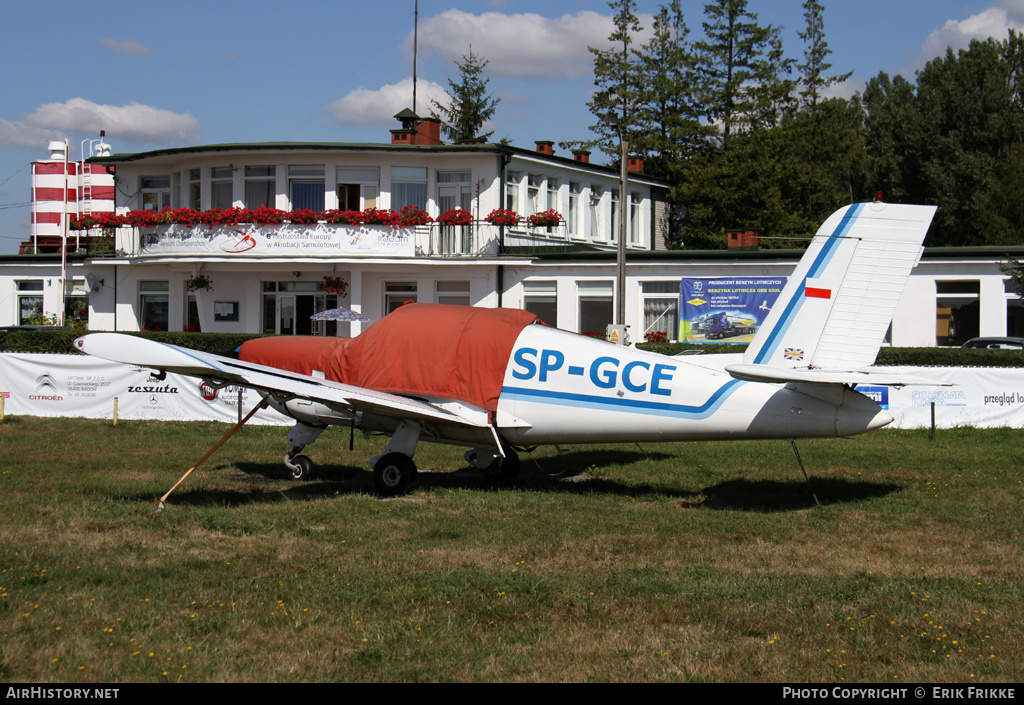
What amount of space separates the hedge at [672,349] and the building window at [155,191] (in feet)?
21.5

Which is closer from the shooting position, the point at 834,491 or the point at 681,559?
the point at 681,559

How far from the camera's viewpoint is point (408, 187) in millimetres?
29781

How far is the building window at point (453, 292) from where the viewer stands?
96.0 ft

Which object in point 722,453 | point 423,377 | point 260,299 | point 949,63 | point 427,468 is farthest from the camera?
point 949,63

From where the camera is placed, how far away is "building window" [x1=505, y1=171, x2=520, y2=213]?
30312 millimetres

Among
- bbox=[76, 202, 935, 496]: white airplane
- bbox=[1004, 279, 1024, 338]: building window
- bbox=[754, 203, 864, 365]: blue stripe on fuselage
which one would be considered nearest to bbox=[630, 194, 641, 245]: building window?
bbox=[1004, 279, 1024, 338]: building window

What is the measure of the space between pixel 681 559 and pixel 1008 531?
3.79 m

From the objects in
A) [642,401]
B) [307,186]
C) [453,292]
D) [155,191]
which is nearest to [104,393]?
[307,186]

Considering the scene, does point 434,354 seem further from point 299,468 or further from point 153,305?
point 153,305

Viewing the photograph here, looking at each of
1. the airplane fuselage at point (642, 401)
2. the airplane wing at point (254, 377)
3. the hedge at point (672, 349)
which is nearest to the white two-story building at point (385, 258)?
the hedge at point (672, 349)

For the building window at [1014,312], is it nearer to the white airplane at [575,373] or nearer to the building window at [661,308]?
the building window at [661,308]
